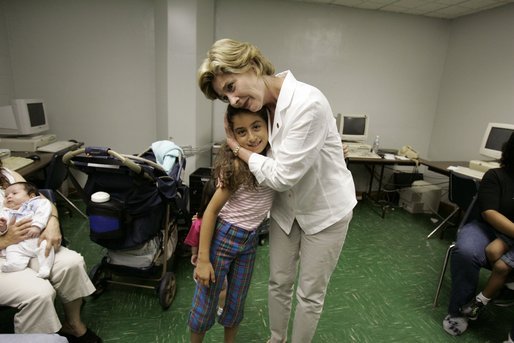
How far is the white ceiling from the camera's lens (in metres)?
3.50

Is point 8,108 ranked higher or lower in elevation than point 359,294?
higher

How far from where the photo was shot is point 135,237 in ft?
6.10

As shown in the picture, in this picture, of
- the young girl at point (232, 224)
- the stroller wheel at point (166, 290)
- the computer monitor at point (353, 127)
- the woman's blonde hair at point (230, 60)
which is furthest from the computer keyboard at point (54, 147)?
the computer monitor at point (353, 127)

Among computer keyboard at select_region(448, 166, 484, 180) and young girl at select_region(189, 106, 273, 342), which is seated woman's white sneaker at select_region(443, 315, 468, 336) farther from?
computer keyboard at select_region(448, 166, 484, 180)

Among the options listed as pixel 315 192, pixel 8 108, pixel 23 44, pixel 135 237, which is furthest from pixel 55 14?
pixel 315 192

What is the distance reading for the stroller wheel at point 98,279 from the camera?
205cm

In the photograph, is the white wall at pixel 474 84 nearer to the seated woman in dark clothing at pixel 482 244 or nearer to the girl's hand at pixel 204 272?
the seated woman in dark clothing at pixel 482 244

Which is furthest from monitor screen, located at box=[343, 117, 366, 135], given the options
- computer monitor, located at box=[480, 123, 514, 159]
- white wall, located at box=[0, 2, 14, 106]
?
white wall, located at box=[0, 2, 14, 106]

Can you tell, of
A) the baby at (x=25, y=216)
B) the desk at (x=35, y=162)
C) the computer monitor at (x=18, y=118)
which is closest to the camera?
the baby at (x=25, y=216)

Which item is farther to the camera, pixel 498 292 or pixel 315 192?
pixel 498 292

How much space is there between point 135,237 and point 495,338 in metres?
2.40

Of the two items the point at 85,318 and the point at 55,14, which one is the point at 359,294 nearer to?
the point at 85,318

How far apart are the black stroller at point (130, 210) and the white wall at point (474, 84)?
382 centimetres

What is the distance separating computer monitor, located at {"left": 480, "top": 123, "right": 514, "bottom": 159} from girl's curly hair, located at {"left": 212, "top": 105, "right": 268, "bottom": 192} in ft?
10.5
